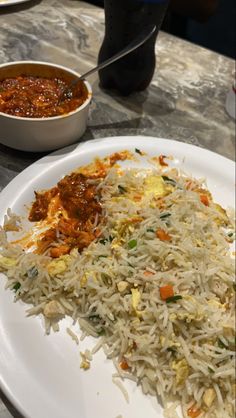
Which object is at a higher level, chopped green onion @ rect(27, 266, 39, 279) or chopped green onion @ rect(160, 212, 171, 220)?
chopped green onion @ rect(160, 212, 171, 220)

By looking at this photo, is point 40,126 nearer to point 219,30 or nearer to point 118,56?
point 118,56

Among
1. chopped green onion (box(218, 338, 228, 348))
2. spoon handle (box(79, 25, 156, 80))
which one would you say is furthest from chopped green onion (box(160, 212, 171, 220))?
spoon handle (box(79, 25, 156, 80))

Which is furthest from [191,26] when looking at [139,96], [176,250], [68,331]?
[68,331]

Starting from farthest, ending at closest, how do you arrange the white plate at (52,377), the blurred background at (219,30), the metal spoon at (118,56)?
the blurred background at (219,30) < the metal spoon at (118,56) < the white plate at (52,377)

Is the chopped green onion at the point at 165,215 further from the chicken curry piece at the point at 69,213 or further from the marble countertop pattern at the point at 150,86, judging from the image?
the marble countertop pattern at the point at 150,86

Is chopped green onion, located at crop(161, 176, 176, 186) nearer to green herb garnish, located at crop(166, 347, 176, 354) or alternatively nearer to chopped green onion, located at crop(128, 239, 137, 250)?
chopped green onion, located at crop(128, 239, 137, 250)

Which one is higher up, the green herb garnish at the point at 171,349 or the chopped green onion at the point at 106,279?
the chopped green onion at the point at 106,279

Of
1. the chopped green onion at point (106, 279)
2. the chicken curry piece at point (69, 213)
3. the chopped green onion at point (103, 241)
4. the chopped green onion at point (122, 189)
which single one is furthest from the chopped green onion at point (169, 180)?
the chopped green onion at point (106, 279)

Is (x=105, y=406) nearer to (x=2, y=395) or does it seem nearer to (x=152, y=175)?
Answer: (x=2, y=395)
